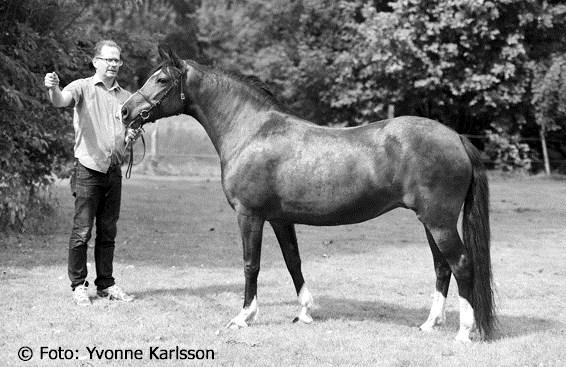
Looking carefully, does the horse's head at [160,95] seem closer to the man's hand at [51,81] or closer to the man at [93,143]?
the man at [93,143]

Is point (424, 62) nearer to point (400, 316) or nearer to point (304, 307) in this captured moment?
point (400, 316)

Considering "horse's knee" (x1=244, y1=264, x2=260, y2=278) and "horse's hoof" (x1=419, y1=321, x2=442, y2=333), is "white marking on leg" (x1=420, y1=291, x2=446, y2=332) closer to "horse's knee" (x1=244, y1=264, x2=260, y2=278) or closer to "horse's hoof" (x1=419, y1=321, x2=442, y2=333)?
"horse's hoof" (x1=419, y1=321, x2=442, y2=333)

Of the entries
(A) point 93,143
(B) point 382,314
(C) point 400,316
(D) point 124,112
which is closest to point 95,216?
(A) point 93,143

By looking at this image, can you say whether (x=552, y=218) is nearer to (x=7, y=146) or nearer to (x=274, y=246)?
(x=274, y=246)

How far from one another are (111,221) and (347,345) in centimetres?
274

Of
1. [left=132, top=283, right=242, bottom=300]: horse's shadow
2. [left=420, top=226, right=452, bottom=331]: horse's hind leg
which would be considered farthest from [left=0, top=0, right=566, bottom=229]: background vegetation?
[left=420, top=226, right=452, bottom=331]: horse's hind leg

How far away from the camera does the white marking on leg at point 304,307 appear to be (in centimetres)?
600

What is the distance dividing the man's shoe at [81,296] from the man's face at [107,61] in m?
2.00

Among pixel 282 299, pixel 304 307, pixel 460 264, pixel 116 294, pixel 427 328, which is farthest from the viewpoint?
pixel 282 299

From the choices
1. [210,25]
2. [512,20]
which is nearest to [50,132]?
[512,20]

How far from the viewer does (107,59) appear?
20.9ft

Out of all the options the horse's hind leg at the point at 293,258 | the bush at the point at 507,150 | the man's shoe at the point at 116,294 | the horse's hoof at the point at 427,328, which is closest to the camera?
the horse's hoof at the point at 427,328

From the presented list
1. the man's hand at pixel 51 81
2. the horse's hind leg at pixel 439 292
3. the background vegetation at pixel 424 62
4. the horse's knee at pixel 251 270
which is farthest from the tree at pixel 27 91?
the horse's hind leg at pixel 439 292

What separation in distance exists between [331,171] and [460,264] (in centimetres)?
124
